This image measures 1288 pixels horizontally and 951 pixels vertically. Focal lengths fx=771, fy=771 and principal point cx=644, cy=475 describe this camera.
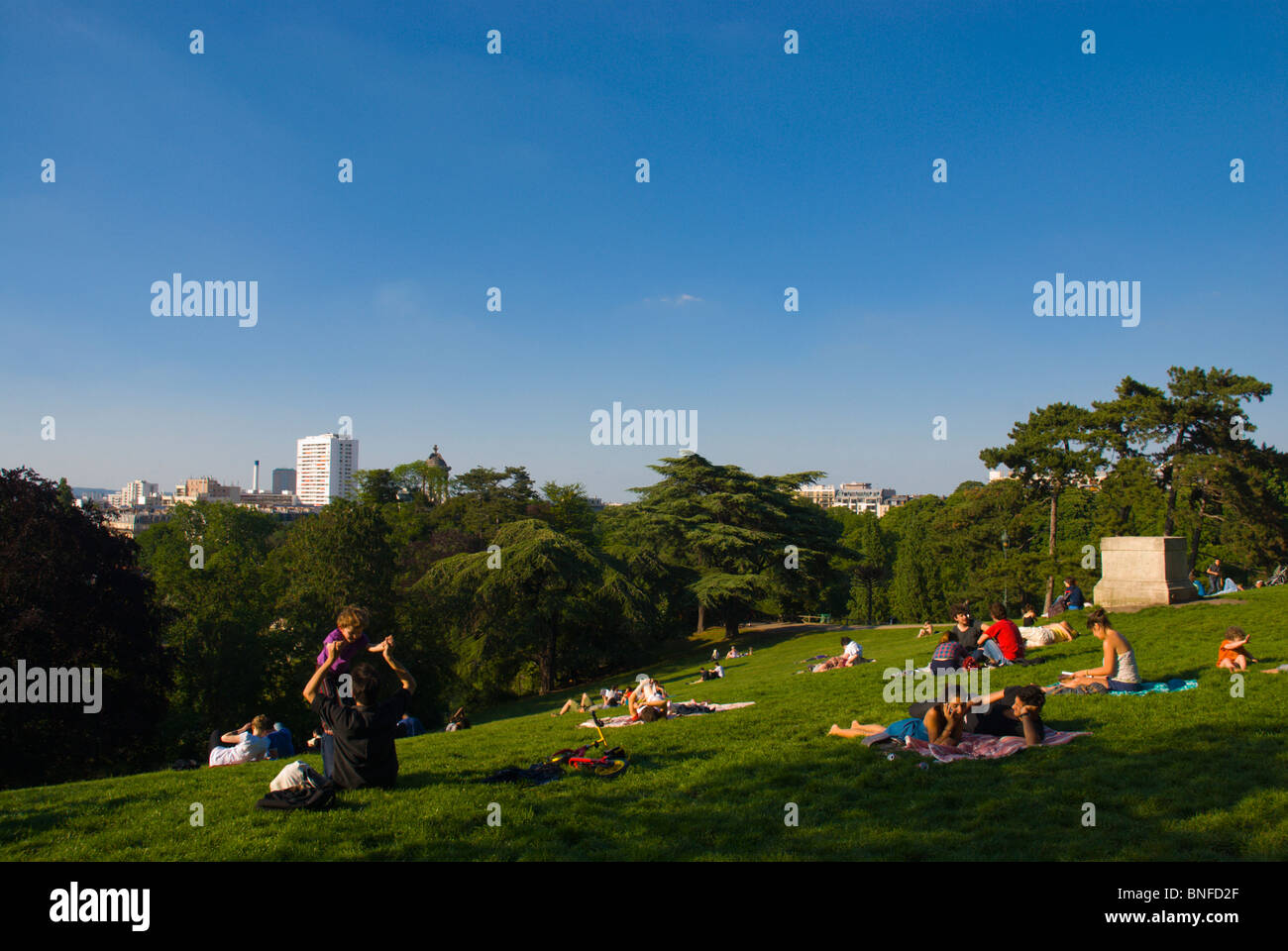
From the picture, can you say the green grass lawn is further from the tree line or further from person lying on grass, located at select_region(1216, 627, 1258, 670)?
the tree line

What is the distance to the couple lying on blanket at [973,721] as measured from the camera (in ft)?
27.4

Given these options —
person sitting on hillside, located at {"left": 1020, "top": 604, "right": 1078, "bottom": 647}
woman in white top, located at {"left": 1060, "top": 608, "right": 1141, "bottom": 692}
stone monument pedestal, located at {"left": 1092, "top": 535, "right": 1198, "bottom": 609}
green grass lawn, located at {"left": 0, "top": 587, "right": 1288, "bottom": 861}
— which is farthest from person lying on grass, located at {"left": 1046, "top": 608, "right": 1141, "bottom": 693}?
stone monument pedestal, located at {"left": 1092, "top": 535, "right": 1198, "bottom": 609}

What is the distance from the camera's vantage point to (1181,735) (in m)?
8.20

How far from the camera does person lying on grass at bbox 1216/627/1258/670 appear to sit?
11.2 metres

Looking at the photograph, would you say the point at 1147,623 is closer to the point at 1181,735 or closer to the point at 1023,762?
the point at 1181,735

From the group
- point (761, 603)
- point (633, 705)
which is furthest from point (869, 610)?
point (633, 705)

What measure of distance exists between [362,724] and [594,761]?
96.6 inches

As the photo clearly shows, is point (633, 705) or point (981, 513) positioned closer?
point (633, 705)

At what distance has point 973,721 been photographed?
28.6 ft

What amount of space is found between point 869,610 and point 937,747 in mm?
63443

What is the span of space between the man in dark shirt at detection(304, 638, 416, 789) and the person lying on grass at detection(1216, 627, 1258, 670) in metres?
11.6

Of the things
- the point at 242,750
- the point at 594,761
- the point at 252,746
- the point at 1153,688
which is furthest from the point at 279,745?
the point at 1153,688

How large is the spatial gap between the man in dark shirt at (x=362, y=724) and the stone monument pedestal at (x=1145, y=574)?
706 inches

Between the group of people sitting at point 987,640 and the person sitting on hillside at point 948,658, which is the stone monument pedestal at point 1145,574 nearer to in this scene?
the group of people sitting at point 987,640
